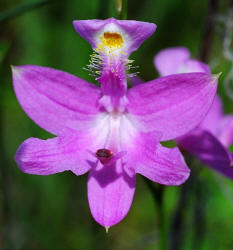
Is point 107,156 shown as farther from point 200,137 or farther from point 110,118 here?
point 200,137

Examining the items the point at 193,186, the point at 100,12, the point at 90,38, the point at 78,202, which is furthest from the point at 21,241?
the point at 90,38

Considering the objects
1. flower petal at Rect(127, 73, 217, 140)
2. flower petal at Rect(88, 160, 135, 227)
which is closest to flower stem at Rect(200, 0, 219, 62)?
flower petal at Rect(127, 73, 217, 140)

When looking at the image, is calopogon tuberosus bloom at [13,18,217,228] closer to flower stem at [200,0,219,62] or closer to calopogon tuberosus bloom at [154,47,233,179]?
calopogon tuberosus bloom at [154,47,233,179]

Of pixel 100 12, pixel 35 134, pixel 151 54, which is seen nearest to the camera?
pixel 100 12

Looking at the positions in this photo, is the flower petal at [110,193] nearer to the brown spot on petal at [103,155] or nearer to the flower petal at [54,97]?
the brown spot on petal at [103,155]

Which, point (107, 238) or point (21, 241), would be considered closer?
point (21, 241)

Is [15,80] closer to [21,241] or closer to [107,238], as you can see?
[21,241]

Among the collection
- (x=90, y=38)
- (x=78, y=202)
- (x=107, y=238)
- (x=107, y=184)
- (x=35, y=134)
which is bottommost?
(x=107, y=238)
